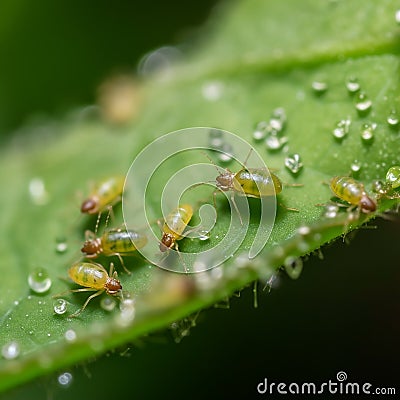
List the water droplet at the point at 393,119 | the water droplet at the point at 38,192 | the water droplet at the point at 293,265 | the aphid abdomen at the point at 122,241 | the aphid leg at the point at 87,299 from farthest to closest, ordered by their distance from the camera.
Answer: the water droplet at the point at 38,192 < the aphid abdomen at the point at 122,241 < the water droplet at the point at 393,119 < the aphid leg at the point at 87,299 < the water droplet at the point at 293,265

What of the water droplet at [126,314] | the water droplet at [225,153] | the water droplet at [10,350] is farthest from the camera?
the water droplet at [225,153]

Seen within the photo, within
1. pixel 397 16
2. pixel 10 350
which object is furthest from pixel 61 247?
pixel 397 16

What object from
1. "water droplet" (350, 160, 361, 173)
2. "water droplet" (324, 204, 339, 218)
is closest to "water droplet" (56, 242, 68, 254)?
"water droplet" (324, 204, 339, 218)

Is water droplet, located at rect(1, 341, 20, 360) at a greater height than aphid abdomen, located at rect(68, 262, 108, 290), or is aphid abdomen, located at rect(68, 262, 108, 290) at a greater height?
aphid abdomen, located at rect(68, 262, 108, 290)

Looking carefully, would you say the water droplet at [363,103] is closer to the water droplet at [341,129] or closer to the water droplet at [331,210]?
the water droplet at [341,129]

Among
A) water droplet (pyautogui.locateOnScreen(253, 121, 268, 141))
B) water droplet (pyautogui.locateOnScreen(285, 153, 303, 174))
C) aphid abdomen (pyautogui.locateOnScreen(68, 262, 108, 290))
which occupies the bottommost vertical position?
aphid abdomen (pyautogui.locateOnScreen(68, 262, 108, 290))

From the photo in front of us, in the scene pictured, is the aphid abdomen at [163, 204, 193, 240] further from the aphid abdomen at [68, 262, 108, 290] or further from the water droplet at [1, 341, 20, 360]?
the water droplet at [1, 341, 20, 360]

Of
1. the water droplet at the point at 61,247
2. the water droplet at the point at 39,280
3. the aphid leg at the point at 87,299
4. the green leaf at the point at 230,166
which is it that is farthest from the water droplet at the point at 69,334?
the water droplet at the point at 61,247
